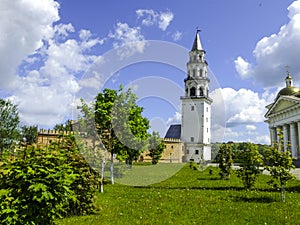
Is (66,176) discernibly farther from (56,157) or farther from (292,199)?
(292,199)

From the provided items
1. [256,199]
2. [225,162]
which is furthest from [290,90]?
[256,199]

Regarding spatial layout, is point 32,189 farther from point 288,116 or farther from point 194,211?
point 288,116

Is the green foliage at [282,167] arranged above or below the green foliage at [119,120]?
below

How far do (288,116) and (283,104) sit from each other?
329 cm

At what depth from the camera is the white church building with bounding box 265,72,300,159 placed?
53750 millimetres

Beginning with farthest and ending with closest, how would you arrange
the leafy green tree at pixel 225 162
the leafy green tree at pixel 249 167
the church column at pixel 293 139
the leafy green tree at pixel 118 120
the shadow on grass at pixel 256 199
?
the church column at pixel 293 139, the leafy green tree at pixel 225 162, the leafy green tree at pixel 118 120, the leafy green tree at pixel 249 167, the shadow on grass at pixel 256 199

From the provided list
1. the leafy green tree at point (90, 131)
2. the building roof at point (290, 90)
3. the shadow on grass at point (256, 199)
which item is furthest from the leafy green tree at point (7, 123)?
Result: the building roof at point (290, 90)

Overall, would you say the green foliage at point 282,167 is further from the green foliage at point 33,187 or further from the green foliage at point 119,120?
the green foliage at point 119,120

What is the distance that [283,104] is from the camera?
59531 millimetres

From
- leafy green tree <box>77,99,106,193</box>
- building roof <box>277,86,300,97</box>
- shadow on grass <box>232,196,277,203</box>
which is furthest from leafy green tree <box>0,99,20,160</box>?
building roof <box>277,86,300,97</box>

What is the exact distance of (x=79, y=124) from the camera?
1981 cm

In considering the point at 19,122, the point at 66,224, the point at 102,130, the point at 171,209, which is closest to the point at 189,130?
the point at 102,130

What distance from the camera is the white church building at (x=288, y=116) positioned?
176ft

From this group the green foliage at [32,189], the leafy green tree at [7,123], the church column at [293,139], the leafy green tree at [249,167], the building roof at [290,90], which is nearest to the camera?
the green foliage at [32,189]
